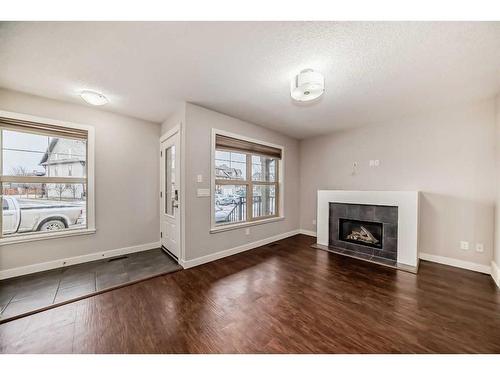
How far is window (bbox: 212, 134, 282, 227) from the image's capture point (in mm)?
3275

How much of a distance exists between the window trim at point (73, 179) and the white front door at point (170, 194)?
103 cm

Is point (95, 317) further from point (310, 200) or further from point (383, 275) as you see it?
point (310, 200)

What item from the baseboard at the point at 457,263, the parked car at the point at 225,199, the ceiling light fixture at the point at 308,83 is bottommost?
the baseboard at the point at 457,263

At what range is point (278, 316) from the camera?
1.71 m

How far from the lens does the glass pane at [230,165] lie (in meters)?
3.27

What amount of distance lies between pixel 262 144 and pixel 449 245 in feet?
11.5

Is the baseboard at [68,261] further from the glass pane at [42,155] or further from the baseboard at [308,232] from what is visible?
the baseboard at [308,232]

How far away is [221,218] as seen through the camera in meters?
3.33

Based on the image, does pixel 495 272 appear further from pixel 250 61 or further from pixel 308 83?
pixel 250 61

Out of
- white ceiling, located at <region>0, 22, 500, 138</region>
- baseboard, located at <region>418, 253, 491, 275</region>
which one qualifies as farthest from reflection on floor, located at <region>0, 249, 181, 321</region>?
baseboard, located at <region>418, 253, 491, 275</region>

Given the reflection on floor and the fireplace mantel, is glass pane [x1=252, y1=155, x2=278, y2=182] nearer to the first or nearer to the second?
the fireplace mantel

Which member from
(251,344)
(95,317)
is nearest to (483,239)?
(251,344)

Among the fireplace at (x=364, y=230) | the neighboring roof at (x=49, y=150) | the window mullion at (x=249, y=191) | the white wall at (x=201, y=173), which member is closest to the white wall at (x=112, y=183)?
the neighboring roof at (x=49, y=150)

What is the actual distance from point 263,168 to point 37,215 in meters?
3.74
